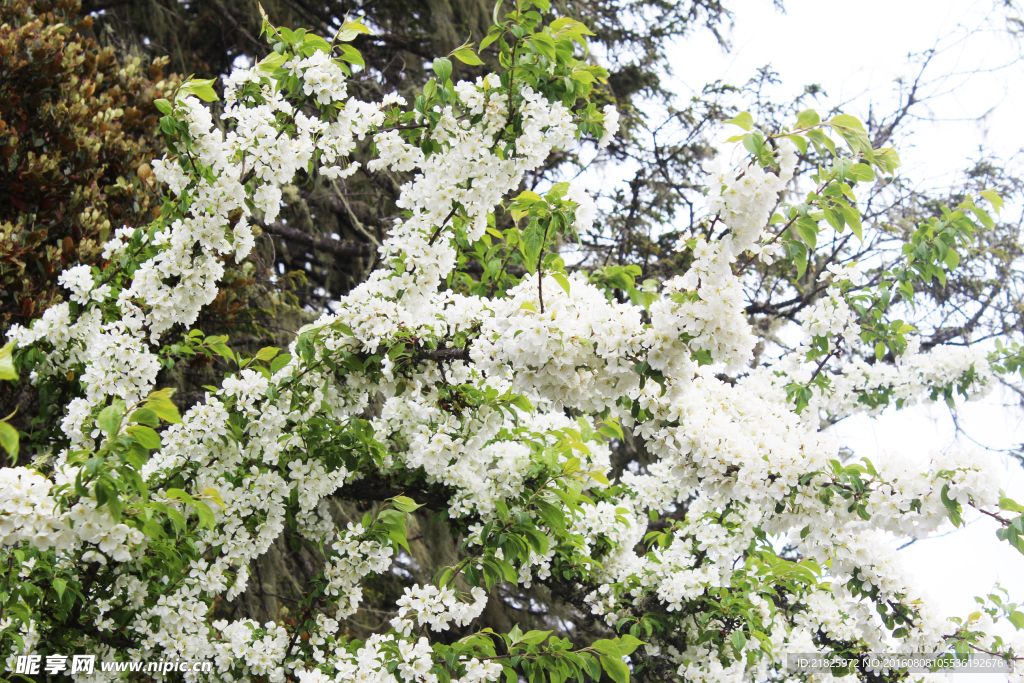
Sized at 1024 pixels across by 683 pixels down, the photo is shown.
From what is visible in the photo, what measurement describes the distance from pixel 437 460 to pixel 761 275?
422cm

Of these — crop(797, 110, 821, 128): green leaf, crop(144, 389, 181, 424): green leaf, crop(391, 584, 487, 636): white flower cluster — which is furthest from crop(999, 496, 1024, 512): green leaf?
crop(144, 389, 181, 424): green leaf

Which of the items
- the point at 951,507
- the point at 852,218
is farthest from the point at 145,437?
the point at 951,507

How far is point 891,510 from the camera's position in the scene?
1.57 m

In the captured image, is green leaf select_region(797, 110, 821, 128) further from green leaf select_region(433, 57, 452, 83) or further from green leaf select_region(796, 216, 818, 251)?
green leaf select_region(433, 57, 452, 83)

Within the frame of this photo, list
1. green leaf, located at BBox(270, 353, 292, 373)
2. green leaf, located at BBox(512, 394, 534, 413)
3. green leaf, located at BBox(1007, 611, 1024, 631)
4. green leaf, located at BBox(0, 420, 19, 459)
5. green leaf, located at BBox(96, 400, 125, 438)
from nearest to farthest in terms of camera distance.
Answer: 1. green leaf, located at BBox(0, 420, 19, 459)
2. green leaf, located at BBox(96, 400, 125, 438)
3. green leaf, located at BBox(512, 394, 534, 413)
4. green leaf, located at BBox(270, 353, 292, 373)
5. green leaf, located at BBox(1007, 611, 1024, 631)

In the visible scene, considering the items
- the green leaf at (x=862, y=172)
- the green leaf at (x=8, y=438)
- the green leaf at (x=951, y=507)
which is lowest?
the green leaf at (x=8, y=438)

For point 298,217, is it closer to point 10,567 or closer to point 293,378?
point 293,378

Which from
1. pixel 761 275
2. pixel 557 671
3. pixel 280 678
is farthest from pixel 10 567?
pixel 761 275

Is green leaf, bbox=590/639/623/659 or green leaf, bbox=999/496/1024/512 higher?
green leaf, bbox=999/496/1024/512

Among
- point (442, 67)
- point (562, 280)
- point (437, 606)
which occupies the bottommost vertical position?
point (437, 606)

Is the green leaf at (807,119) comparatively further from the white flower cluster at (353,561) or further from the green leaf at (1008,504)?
the white flower cluster at (353,561)

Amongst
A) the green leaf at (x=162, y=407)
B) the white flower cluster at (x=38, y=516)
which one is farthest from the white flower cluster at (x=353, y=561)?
the green leaf at (x=162, y=407)

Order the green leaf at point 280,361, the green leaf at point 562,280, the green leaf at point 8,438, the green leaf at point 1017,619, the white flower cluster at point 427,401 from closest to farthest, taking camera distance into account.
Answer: the green leaf at point 8,438, the white flower cluster at point 427,401, the green leaf at point 562,280, the green leaf at point 280,361, the green leaf at point 1017,619

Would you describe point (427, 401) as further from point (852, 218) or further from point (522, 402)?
point (852, 218)
